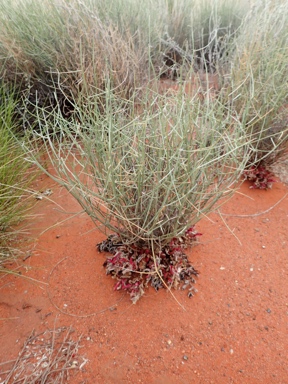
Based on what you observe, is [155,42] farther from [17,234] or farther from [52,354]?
[52,354]

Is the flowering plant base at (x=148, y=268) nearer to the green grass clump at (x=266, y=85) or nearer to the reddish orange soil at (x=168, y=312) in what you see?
the reddish orange soil at (x=168, y=312)

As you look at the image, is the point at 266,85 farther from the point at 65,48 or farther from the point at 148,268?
the point at 65,48

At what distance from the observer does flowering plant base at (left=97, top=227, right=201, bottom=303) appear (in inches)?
63.2

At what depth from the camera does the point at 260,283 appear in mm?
1715

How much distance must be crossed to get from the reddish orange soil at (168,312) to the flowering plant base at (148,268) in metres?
0.06

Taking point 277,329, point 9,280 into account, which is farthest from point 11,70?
point 277,329

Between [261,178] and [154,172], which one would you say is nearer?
[154,172]

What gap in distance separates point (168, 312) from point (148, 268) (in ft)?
0.80

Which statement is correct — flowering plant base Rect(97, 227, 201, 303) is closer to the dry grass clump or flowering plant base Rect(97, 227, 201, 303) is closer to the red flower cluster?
the dry grass clump

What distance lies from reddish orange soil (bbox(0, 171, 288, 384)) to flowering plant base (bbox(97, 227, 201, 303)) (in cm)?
6

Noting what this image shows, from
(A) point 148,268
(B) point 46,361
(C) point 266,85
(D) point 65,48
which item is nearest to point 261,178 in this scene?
(C) point 266,85

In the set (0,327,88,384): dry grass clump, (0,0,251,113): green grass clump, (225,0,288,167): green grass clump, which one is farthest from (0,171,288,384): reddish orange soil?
(0,0,251,113): green grass clump

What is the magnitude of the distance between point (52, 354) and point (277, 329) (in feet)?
3.60

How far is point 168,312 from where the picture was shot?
1.58m
